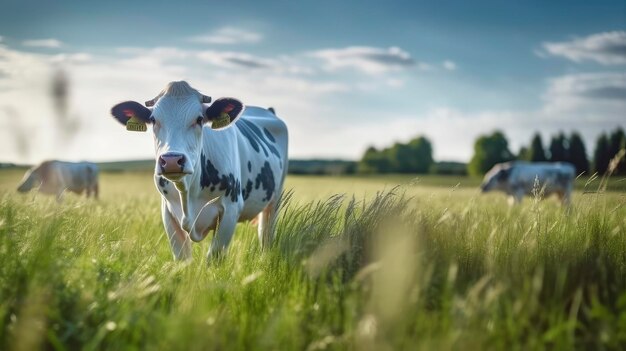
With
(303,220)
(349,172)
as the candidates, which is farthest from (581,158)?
(303,220)

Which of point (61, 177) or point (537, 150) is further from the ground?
point (537, 150)

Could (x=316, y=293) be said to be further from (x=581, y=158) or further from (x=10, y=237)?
(x=581, y=158)

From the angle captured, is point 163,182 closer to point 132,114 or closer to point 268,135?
point 132,114

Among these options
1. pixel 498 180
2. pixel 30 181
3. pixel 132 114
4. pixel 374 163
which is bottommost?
pixel 30 181

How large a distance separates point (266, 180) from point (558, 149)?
276 feet

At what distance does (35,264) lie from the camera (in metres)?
2.92

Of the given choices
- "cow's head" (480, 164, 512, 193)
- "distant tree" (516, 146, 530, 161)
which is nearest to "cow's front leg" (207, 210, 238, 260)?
"cow's head" (480, 164, 512, 193)

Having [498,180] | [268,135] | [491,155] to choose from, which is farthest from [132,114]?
[491,155]

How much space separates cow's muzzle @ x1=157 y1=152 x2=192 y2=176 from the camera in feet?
13.9

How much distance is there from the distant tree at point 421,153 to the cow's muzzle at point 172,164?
105m

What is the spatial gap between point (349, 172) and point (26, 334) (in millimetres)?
90476

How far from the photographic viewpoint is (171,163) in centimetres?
425

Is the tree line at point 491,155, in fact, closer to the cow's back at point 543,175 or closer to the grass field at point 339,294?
the cow's back at point 543,175

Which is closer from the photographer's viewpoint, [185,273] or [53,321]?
[53,321]
